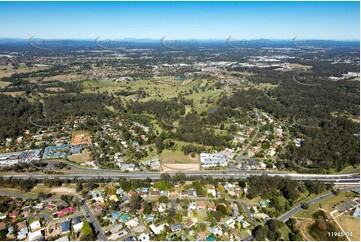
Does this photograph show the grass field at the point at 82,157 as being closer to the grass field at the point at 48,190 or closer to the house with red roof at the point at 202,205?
the grass field at the point at 48,190

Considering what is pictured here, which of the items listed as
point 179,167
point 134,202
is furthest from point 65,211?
point 179,167

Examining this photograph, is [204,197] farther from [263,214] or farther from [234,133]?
[234,133]

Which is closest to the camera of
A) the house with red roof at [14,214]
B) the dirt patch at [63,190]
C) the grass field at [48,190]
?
the house with red roof at [14,214]

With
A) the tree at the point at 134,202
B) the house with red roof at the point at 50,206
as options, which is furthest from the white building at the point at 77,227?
the tree at the point at 134,202

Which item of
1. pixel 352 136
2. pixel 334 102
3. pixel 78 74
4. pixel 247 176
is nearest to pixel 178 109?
pixel 247 176

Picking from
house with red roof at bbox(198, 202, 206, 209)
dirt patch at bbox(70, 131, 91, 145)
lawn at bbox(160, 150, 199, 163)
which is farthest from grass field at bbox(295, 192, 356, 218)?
dirt patch at bbox(70, 131, 91, 145)

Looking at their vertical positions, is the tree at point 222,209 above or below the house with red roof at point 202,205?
above
